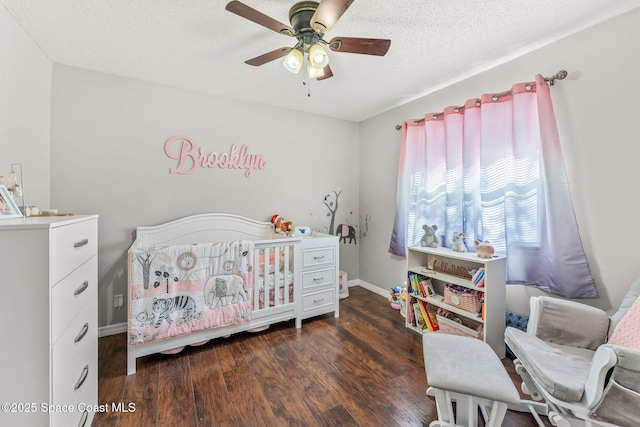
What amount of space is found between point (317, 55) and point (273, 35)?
55 centimetres

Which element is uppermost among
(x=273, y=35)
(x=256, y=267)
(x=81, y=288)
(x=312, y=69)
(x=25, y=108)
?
(x=273, y=35)

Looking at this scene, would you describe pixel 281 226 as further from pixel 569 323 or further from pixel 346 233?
pixel 569 323

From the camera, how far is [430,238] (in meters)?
2.49

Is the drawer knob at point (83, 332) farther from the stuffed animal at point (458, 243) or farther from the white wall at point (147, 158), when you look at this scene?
the stuffed animal at point (458, 243)

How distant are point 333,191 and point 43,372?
9.98 feet

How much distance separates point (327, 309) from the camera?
271 cm

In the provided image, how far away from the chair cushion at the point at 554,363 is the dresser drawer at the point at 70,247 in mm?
2074

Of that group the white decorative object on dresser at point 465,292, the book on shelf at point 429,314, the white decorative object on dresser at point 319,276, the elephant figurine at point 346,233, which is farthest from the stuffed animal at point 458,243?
the elephant figurine at point 346,233

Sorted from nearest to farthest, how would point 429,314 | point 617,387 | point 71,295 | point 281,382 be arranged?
1. point 617,387
2. point 71,295
3. point 281,382
4. point 429,314

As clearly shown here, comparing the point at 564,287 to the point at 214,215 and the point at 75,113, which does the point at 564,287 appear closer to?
the point at 214,215

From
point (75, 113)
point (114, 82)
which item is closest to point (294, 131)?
point (114, 82)

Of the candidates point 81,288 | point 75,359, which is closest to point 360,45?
point 81,288

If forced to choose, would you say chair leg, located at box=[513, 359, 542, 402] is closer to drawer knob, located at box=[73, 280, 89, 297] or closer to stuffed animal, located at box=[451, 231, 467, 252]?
stuffed animal, located at box=[451, 231, 467, 252]

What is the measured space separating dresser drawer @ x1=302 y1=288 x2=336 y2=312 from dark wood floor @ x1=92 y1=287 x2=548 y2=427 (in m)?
0.23
